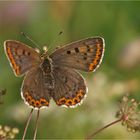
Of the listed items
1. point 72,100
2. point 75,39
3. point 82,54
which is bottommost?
point 72,100

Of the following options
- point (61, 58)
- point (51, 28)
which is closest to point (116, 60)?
point (51, 28)

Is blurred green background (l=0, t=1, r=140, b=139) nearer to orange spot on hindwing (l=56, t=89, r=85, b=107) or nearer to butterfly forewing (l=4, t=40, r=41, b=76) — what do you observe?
butterfly forewing (l=4, t=40, r=41, b=76)

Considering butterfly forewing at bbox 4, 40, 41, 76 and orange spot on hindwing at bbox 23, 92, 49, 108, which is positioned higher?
butterfly forewing at bbox 4, 40, 41, 76

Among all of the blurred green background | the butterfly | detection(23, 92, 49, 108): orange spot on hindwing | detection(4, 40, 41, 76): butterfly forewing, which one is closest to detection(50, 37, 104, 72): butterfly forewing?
the butterfly

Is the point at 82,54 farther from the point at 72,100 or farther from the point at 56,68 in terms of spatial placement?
the point at 72,100

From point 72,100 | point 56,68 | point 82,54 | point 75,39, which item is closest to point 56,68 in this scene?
point 56,68

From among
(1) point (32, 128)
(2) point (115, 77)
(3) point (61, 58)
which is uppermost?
(3) point (61, 58)

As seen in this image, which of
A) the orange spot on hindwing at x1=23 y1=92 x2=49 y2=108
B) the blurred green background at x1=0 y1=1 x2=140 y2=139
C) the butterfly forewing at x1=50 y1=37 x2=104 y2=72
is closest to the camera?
the orange spot on hindwing at x1=23 y1=92 x2=49 y2=108

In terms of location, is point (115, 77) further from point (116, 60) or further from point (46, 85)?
point (46, 85)
